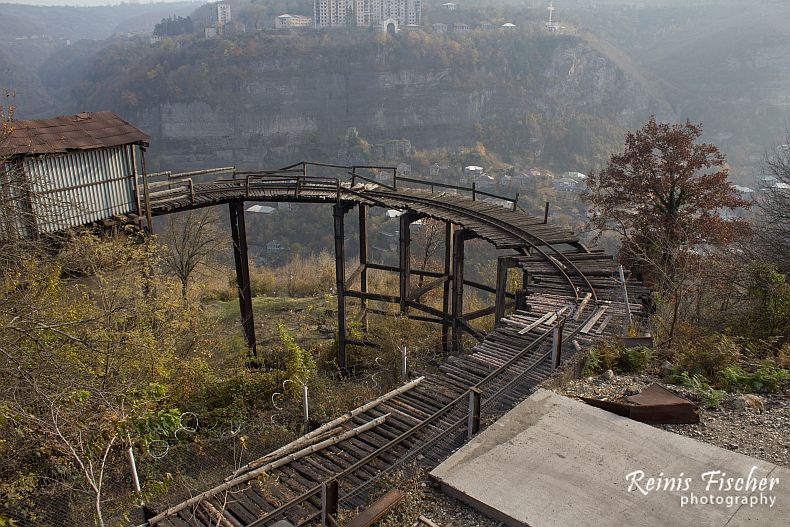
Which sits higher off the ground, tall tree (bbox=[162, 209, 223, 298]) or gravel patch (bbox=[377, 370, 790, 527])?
gravel patch (bbox=[377, 370, 790, 527])

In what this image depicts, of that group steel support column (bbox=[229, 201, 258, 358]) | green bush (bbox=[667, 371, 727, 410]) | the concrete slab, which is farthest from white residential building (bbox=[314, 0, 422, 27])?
the concrete slab

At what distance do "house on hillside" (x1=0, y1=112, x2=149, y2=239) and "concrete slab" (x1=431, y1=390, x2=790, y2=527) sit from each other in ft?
30.9

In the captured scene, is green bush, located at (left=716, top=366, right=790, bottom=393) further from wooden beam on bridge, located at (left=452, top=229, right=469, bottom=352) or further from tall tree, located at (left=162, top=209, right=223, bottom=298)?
tall tree, located at (left=162, top=209, right=223, bottom=298)

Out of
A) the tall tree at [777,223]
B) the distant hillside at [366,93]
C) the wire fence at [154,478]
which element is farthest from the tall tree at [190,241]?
the distant hillside at [366,93]

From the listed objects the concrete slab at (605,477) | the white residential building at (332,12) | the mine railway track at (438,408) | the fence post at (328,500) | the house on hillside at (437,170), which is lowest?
the house on hillside at (437,170)

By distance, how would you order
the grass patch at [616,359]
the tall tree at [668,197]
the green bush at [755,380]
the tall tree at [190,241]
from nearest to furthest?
the green bush at [755,380], the grass patch at [616,359], the tall tree at [668,197], the tall tree at [190,241]

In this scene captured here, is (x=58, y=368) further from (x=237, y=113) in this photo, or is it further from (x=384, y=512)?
(x=237, y=113)

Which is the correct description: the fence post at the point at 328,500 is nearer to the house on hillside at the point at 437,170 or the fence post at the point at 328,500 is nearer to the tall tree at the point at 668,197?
the tall tree at the point at 668,197

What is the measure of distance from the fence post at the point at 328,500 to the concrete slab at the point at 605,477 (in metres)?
1.04

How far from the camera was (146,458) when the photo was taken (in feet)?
33.9

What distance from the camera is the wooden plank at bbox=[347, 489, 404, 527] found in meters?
5.91

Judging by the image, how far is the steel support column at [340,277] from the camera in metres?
17.5

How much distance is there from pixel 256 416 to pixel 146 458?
7.90 feet

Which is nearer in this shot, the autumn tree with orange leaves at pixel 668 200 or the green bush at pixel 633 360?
the green bush at pixel 633 360
